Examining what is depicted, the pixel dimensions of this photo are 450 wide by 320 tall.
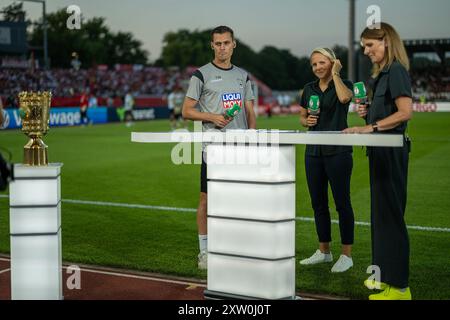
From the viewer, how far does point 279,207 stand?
448 centimetres

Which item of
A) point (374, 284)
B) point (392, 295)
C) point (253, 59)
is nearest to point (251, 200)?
point (392, 295)

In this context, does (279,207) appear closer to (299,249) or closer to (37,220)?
(37,220)

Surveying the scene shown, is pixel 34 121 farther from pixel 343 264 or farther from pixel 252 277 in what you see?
pixel 343 264

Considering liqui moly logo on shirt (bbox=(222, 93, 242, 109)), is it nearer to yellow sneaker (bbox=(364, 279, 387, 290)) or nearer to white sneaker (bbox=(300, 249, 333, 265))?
white sneaker (bbox=(300, 249, 333, 265))

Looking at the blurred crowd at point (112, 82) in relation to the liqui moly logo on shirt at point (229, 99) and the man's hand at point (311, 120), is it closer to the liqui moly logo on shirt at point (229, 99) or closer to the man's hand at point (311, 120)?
the liqui moly logo on shirt at point (229, 99)

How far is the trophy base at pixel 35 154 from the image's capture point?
4.75 metres

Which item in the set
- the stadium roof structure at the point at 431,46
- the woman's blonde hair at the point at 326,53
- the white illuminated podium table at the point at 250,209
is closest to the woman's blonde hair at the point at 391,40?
the white illuminated podium table at the point at 250,209

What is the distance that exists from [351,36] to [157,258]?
36.4 meters

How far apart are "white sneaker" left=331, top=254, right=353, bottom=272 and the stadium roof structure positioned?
63396mm

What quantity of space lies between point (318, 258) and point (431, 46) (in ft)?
212

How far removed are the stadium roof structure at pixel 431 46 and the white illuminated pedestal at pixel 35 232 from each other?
65.3 meters
